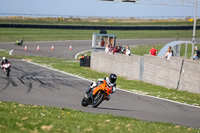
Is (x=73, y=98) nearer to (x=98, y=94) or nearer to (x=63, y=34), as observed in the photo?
(x=98, y=94)

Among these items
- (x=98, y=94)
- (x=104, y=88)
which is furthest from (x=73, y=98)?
(x=104, y=88)

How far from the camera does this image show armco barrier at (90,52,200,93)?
20050mm

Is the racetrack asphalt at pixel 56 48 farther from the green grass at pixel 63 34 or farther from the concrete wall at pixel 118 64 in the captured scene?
the concrete wall at pixel 118 64

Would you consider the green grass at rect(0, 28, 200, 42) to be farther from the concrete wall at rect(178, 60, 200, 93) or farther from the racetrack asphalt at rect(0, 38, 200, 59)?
the concrete wall at rect(178, 60, 200, 93)

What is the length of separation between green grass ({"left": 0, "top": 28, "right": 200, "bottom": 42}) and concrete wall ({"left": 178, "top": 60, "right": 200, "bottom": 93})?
43.4 metres

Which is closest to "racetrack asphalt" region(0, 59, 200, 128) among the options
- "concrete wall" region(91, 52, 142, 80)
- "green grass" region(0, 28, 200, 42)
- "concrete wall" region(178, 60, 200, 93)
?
"concrete wall" region(178, 60, 200, 93)

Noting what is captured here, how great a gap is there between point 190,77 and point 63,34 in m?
54.0

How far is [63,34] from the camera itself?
7231 cm

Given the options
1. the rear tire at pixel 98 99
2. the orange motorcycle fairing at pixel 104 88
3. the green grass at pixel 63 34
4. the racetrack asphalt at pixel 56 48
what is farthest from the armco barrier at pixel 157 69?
the green grass at pixel 63 34

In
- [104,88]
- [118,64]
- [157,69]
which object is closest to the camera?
[104,88]

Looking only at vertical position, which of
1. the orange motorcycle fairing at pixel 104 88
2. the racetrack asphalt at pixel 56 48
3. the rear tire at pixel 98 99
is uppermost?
the orange motorcycle fairing at pixel 104 88

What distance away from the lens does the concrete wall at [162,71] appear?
2127 cm

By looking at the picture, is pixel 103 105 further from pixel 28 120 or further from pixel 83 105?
pixel 28 120

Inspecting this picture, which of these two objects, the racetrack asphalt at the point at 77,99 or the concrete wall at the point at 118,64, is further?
the concrete wall at the point at 118,64
